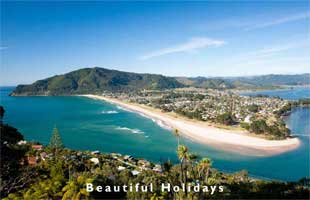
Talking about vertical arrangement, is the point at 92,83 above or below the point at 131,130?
above

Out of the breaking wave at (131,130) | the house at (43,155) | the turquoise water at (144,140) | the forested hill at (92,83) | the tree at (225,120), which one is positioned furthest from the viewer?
the forested hill at (92,83)

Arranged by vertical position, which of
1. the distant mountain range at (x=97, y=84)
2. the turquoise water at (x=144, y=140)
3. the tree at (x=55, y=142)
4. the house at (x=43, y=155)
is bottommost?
the turquoise water at (x=144, y=140)

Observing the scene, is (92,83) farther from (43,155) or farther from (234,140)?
(43,155)

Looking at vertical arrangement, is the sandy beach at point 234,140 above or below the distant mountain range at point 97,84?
below

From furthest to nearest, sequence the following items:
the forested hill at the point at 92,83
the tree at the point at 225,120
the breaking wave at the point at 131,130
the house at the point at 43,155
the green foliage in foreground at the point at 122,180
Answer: the forested hill at the point at 92,83, the tree at the point at 225,120, the breaking wave at the point at 131,130, the house at the point at 43,155, the green foliage in foreground at the point at 122,180

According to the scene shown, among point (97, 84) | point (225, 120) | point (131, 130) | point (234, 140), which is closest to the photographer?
point (234, 140)

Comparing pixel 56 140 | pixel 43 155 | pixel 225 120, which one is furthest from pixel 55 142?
pixel 225 120

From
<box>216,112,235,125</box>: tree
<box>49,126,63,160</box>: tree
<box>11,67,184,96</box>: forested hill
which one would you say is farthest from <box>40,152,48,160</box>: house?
<box>11,67,184,96</box>: forested hill

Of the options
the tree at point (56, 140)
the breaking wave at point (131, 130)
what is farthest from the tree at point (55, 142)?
the breaking wave at point (131, 130)

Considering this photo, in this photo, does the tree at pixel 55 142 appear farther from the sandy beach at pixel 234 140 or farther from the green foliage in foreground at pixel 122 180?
the sandy beach at pixel 234 140

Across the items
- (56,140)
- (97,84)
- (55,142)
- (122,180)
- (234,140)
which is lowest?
(234,140)
